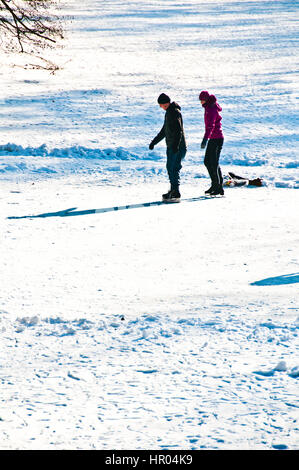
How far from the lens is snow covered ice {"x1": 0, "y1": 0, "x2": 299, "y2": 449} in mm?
3939

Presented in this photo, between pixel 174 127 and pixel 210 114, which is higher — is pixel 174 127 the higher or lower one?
the lower one

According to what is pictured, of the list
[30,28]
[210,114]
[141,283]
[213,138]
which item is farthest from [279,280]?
[30,28]

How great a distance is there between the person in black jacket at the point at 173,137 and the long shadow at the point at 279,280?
11.8 feet

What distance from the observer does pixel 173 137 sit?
9.52 m

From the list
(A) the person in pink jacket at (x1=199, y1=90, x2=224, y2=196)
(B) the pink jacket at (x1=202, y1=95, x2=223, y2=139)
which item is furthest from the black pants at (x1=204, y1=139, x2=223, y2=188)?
(B) the pink jacket at (x1=202, y1=95, x2=223, y2=139)

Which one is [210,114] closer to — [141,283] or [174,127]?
[174,127]

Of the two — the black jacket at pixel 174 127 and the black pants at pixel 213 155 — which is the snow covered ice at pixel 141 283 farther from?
the black jacket at pixel 174 127

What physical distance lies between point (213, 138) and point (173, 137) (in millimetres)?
823

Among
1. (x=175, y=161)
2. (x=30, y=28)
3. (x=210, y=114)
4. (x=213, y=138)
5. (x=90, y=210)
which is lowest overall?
(x=90, y=210)

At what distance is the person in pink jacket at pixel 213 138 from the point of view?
31.8 ft

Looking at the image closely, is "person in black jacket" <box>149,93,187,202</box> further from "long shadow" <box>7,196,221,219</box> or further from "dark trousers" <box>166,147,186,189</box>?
"long shadow" <box>7,196,221,219</box>

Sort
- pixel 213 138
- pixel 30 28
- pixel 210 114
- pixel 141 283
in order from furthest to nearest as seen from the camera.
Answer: pixel 30 28 → pixel 213 138 → pixel 210 114 → pixel 141 283

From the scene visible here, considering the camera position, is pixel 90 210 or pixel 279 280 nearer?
pixel 279 280

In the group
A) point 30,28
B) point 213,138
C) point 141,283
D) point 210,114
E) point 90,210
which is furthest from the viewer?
point 30,28
